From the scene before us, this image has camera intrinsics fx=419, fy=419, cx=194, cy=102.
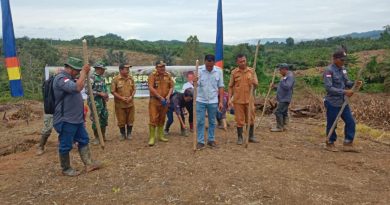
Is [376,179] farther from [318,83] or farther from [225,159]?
[318,83]

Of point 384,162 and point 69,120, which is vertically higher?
point 69,120

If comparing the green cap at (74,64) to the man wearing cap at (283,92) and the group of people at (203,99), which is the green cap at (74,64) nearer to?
the group of people at (203,99)

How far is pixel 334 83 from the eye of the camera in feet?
23.8

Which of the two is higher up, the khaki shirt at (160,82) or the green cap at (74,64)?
the green cap at (74,64)

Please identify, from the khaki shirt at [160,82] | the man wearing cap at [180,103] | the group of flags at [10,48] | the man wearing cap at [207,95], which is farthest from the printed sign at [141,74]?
the man wearing cap at [207,95]

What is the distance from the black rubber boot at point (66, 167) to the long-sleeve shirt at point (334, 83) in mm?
4327

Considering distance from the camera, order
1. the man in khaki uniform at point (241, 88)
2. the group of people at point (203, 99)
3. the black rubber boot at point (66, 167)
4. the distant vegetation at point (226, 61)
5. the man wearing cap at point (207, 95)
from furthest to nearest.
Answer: the distant vegetation at point (226, 61) → the man in khaki uniform at point (241, 88) → the man wearing cap at point (207, 95) → the group of people at point (203, 99) → the black rubber boot at point (66, 167)

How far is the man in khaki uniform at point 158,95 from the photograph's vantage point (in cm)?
772

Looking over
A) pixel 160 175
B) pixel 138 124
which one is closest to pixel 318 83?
pixel 138 124

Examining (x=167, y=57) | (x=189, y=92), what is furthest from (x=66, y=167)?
(x=167, y=57)

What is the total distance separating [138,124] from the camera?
11016 mm

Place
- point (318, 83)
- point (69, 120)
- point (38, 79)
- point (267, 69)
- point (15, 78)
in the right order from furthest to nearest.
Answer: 1. point (267, 69)
2. point (38, 79)
3. point (318, 83)
4. point (15, 78)
5. point (69, 120)

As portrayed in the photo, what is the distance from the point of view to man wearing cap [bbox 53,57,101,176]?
5.55 metres

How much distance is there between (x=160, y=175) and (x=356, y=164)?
3.15 m
